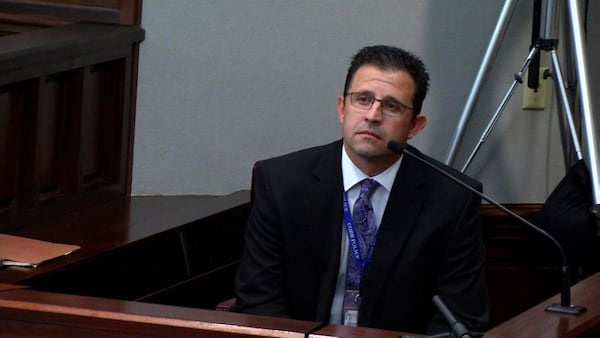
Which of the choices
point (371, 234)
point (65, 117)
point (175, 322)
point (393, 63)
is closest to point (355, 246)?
point (371, 234)

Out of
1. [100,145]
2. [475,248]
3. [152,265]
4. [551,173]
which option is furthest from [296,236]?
[551,173]

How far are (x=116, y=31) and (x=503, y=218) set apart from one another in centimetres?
131

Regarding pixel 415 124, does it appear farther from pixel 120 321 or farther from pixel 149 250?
pixel 120 321

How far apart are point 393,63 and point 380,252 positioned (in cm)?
42

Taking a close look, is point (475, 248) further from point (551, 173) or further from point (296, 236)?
point (551, 173)

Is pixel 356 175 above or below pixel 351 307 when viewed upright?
above

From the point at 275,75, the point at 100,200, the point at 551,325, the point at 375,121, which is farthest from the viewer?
the point at 275,75

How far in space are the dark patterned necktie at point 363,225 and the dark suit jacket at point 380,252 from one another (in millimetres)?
29

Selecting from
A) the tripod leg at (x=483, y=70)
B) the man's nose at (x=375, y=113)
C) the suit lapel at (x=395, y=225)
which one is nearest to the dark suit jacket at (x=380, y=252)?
the suit lapel at (x=395, y=225)

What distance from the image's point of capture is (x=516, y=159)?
3.89 meters

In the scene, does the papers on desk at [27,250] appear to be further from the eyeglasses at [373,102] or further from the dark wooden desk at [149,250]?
the eyeglasses at [373,102]

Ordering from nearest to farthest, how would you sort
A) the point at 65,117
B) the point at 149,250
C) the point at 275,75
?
the point at 149,250
the point at 65,117
the point at 275,75

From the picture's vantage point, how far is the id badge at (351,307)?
264 cm

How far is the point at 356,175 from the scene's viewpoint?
273 centimetres
